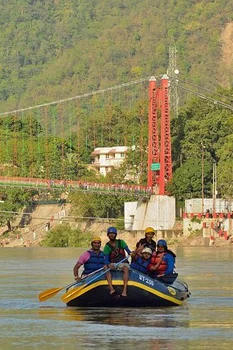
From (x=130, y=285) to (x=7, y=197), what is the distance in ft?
348

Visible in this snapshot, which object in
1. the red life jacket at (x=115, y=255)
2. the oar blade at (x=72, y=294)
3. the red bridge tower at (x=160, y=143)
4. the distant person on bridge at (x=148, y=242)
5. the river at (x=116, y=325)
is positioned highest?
the red bridge tower at (x=160, y=143)

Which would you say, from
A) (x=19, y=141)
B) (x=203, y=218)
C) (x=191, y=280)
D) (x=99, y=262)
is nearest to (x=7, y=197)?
(x=19, y=141)

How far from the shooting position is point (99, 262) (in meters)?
33.8

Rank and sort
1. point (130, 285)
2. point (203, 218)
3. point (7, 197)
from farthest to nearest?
point (7, 197), point (203, 218), point (130, 285)

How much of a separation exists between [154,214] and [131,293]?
82947 millimetres

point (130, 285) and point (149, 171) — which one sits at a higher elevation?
point (149, 171)

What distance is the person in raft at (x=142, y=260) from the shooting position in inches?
1334

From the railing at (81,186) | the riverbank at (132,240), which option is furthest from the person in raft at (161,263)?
the railing at (81,186)

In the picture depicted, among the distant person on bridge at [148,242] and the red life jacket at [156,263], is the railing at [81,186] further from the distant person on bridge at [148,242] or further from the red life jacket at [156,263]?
the red life jacket at [156,263]

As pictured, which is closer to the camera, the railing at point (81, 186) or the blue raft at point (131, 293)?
the blue raft at point (131, 293)

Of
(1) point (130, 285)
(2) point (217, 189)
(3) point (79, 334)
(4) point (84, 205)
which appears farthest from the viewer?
(4) point (84, 205)

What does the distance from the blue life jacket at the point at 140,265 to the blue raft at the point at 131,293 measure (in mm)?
465

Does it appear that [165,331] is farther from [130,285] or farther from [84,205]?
[84,205]

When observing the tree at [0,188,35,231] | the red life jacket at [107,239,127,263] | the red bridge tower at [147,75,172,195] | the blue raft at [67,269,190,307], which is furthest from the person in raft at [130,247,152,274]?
the tree at [0,188,35,231]
